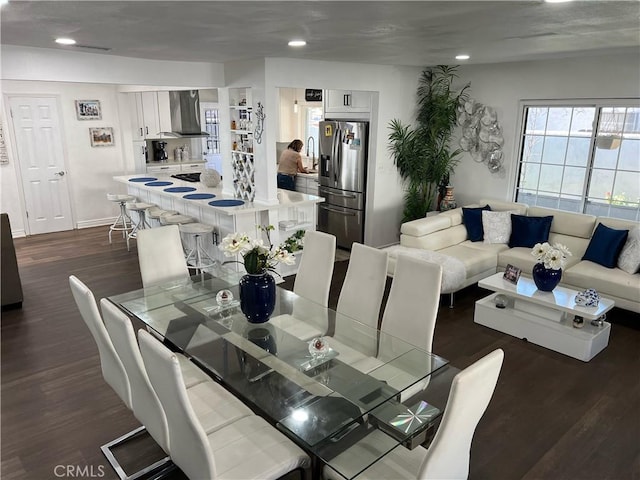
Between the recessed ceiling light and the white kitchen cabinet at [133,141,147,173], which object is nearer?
the recessed ceiling light

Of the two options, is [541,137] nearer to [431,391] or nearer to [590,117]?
[590,117]

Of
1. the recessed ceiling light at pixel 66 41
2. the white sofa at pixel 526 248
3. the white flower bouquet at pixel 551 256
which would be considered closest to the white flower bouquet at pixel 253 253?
the recessed ceiling light at pixel 66 41

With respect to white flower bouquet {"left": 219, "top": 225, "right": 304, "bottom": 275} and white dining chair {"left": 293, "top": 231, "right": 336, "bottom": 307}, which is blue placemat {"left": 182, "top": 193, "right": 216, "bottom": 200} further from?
white flower bouquet {"left": 219, "top": 225, "right": 304, "bottom": 275}

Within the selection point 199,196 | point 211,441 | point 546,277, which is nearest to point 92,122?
point 199,196

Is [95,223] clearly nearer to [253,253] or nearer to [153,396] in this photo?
[253,253]

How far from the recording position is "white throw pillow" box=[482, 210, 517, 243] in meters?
5.55

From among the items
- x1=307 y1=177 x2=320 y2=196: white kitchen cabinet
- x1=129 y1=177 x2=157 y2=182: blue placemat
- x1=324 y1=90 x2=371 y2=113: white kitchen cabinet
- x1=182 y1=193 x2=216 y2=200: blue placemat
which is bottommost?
x1=307 y1=177 x2=320 y2=196: white kitchen cabinet

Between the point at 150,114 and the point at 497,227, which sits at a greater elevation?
the point at 150,114

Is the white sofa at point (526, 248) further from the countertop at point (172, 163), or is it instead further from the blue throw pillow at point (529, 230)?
the countertop at point (172, 163)

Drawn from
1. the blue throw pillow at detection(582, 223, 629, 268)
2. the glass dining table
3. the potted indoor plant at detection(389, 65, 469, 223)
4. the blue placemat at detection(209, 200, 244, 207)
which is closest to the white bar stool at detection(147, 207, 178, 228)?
the blue placemat at detection(209, 200, 244, 207)

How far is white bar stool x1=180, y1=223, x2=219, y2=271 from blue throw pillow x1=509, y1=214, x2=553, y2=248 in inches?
143

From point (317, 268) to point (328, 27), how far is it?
171cm

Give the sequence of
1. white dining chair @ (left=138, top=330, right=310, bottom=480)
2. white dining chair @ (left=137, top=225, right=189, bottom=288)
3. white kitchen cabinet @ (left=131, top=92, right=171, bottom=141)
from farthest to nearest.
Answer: white kitchen cabinet @ (left=131, top=92, right=171, bottom=141), white dining chair @ (left=137, top=225, right=189, bottom=288), white dining chair @ (left=138, top=330, right=310, bottom=480)

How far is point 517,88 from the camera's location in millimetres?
5918
